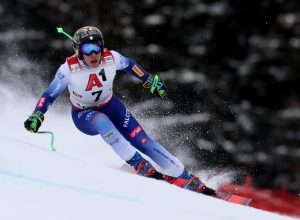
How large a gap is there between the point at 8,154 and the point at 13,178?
488 mm

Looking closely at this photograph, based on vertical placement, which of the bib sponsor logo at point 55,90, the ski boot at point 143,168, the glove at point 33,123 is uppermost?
the bib sponsor logo at point 55,90

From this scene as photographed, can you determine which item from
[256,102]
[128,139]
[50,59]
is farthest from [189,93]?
[128,139]

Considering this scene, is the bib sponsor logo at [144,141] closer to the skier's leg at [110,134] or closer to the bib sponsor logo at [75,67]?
the skier's leg at [110,134]

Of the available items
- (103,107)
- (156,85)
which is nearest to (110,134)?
(103,107)

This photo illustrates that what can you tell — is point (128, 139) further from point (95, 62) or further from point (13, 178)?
point (13, 178)

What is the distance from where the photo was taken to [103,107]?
177 inches

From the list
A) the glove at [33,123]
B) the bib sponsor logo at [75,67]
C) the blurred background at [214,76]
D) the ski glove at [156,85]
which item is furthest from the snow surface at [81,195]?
the blurred background at [214,76]

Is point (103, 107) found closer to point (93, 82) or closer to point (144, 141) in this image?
point (93, 82)

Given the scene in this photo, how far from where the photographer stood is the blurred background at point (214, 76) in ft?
25.6

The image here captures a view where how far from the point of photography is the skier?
4145 mm

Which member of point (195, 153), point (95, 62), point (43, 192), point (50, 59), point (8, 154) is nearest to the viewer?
point (43, 192)

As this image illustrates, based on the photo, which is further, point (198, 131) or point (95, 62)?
point (198, 131)

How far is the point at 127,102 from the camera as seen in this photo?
799 centimetres

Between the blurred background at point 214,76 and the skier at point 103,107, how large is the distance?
3.07 m
